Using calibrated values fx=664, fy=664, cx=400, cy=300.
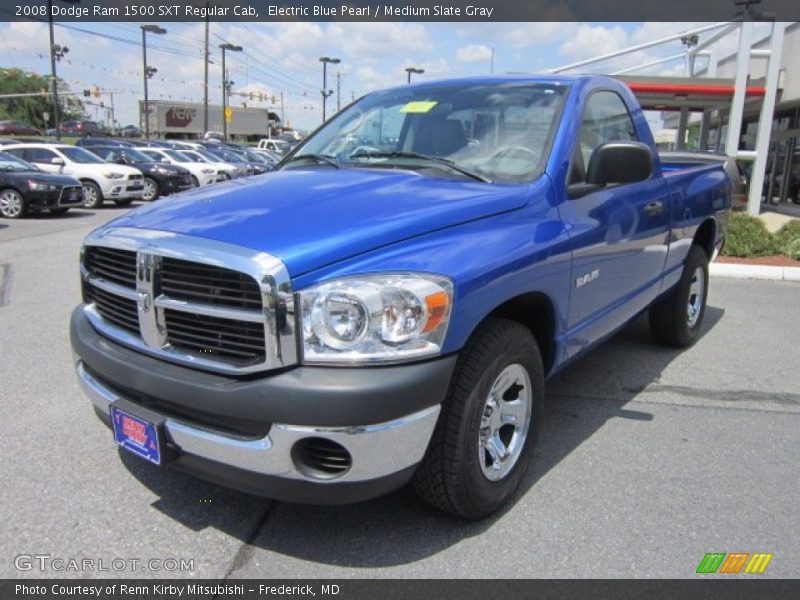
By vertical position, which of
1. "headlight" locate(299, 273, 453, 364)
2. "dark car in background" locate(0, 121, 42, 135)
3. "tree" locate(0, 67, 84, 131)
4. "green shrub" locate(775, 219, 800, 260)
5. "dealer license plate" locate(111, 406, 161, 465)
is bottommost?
"dealer license plate" locate(111, 406, 161, 465)

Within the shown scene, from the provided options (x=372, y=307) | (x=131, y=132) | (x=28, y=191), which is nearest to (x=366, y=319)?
(x=372, y=307)

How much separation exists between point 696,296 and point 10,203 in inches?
551

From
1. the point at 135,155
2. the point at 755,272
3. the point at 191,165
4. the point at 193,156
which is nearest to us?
the point at 755,272

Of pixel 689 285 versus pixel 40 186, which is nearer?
pixel 689 285

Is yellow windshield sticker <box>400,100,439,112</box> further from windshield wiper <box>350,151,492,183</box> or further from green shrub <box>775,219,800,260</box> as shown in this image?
green shrub <box>775,219,800,260</box>

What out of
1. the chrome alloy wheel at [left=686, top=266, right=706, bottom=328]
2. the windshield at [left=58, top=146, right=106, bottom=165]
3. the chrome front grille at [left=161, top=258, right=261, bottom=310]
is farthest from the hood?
A: the windshield at [left=58, top=146, right=106, bottom=165]

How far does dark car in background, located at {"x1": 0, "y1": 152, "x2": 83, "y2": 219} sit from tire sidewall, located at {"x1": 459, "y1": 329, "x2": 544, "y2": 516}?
46.4 ft

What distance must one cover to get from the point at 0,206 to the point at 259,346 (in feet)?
47.8

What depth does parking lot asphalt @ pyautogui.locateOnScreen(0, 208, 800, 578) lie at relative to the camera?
266 cm

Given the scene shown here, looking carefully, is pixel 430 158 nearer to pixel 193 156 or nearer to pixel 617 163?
pixel 617 163

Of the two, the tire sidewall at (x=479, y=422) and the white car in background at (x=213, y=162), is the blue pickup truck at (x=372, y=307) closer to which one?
the tire sidewall at (x=479, y=422)

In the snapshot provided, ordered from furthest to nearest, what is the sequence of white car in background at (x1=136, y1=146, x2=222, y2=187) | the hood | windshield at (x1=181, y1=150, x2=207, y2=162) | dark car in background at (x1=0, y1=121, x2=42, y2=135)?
1. dark car in background at (x1=0, y1=121, x2=42, y2=135)
2. windshield at (x1=181, y1=150, x2=207, y2=162)
3. white car in background at (x1=136, y1=146, x2=222, y2=187)
4. the hood

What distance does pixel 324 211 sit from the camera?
2672mm

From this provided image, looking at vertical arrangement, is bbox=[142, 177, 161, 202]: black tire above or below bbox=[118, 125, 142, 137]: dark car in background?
below
